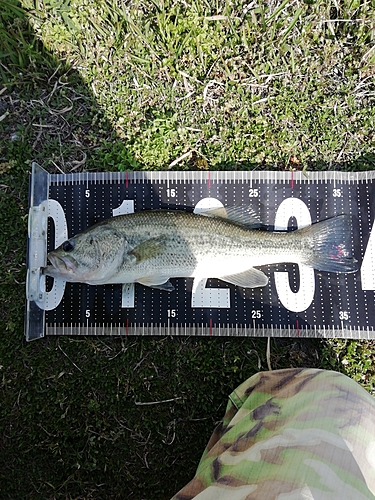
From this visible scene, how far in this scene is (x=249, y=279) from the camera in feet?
11.8

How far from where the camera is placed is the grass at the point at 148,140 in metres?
3.65

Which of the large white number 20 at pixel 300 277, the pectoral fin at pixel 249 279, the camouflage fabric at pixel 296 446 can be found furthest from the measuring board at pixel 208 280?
the camouflage fabric at pixel 296 446

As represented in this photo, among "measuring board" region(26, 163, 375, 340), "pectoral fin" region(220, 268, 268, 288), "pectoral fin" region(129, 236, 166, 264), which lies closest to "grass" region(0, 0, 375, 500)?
"measuring board" region(26, 163, 375, 340)

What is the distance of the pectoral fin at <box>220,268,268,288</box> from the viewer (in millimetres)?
3576

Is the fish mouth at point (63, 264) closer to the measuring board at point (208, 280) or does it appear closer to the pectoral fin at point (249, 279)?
the measuring board at point (208, 280)

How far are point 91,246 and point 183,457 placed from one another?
2081mm

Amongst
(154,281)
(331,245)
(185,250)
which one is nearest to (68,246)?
(154,281)

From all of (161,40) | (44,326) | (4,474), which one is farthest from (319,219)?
(4,474)

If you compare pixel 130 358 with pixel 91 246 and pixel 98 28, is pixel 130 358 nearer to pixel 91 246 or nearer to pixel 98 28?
pixel 91 246

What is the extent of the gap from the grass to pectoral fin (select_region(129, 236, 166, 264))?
2.77 ft

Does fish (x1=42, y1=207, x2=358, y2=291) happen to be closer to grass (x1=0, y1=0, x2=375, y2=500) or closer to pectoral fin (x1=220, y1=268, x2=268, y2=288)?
pectoral fin (x1=220, y1=268, x2=268, y2=288)

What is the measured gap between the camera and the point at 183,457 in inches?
141

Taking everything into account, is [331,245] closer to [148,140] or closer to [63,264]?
[148,140]

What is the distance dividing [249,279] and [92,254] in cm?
142
